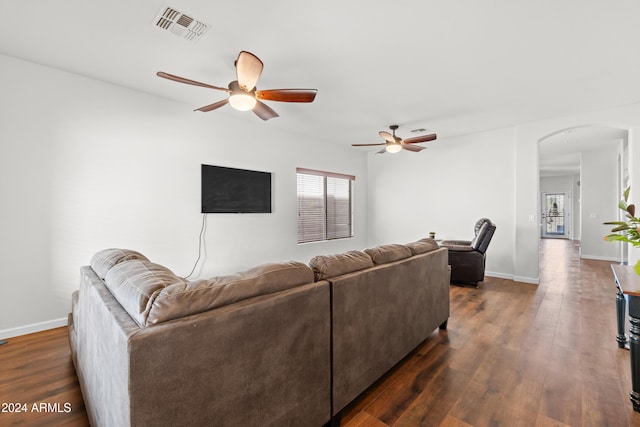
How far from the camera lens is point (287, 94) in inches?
105

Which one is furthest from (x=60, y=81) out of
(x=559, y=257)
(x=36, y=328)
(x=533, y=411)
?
(x=559, y=257)

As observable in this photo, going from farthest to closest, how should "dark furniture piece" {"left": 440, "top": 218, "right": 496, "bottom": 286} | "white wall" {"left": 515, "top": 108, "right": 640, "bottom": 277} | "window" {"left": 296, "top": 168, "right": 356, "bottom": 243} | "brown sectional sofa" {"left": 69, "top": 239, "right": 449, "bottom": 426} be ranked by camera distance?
1. "window" {"left": 296, "top": 168, "right": 356, "bottom": 243}
2. "white wall" {"left": 515, "top": 108, "right": 640, "bottom": 277}
3. "dark furniture piece" {"left": 440, "top": 218, "right": 496, "bottom": 286}
4. "brown sectional sofa" {"left": 69, "top": 239, "right": 449, "bottom": 426}

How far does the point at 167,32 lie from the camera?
237cm

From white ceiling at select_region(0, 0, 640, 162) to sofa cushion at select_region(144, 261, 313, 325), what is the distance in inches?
76.8

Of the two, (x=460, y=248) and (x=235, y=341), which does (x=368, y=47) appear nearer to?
(x=235, y=341)

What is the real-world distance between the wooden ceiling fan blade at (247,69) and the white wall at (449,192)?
4666 mm

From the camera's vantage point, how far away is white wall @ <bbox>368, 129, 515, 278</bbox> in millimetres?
5148

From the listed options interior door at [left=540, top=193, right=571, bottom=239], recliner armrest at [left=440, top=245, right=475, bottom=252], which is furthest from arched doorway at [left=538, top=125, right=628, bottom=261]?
interior door at [left=540, top=193, right=571, bottom=239]

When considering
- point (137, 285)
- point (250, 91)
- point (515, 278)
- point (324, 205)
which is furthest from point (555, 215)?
point (137, 285)

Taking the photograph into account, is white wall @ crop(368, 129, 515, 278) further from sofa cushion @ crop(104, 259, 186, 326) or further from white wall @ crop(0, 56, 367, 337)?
sofa cushion @ crop(104, 259, 186, 326)

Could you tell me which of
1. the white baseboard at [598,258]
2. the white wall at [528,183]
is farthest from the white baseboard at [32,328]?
the white baseboard at [598,258]

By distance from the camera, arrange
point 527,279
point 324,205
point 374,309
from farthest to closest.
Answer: point 324,205 < point 527,279 < point 374,309

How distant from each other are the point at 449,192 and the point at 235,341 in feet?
18.6

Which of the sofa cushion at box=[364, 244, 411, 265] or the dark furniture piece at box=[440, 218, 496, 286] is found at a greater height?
the sofa cushion at box=[364, 244, 411, 265]
